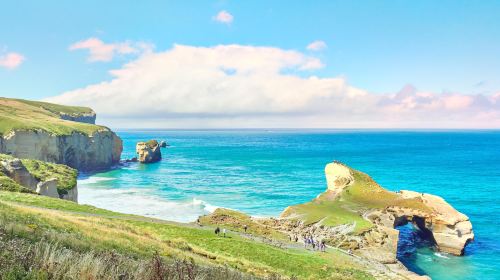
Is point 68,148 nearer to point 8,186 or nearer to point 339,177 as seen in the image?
point 8,186

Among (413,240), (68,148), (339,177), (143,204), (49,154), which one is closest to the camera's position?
(413,240)

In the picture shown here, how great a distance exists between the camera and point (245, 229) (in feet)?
147

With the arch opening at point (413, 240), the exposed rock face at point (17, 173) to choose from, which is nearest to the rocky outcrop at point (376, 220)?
the arch opening at point (413, 240)

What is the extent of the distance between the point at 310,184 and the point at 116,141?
3191 inches

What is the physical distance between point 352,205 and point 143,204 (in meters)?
39.5

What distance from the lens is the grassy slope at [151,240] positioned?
1830 centimetres

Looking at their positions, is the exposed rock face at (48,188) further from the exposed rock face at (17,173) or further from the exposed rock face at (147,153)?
the exposed rock face at (147,153)

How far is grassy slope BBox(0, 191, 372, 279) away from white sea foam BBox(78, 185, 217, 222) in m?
26.9

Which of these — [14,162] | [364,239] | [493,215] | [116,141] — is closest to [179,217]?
[14,162]

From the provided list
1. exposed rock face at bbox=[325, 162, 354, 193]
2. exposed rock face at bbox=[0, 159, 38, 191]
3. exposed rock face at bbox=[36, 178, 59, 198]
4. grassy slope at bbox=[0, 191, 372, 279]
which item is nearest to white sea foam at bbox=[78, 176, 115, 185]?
exposed rock face at bbox=[36, 178, 59, 198]

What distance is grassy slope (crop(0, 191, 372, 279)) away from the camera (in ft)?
60.0

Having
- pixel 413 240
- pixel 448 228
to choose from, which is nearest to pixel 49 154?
pixel 413 240

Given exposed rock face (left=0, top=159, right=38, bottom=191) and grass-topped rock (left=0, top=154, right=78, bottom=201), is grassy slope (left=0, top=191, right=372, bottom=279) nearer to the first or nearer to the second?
grass-topped rock (left=0, top=154, right=78, bottom=201)

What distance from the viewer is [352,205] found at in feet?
189
